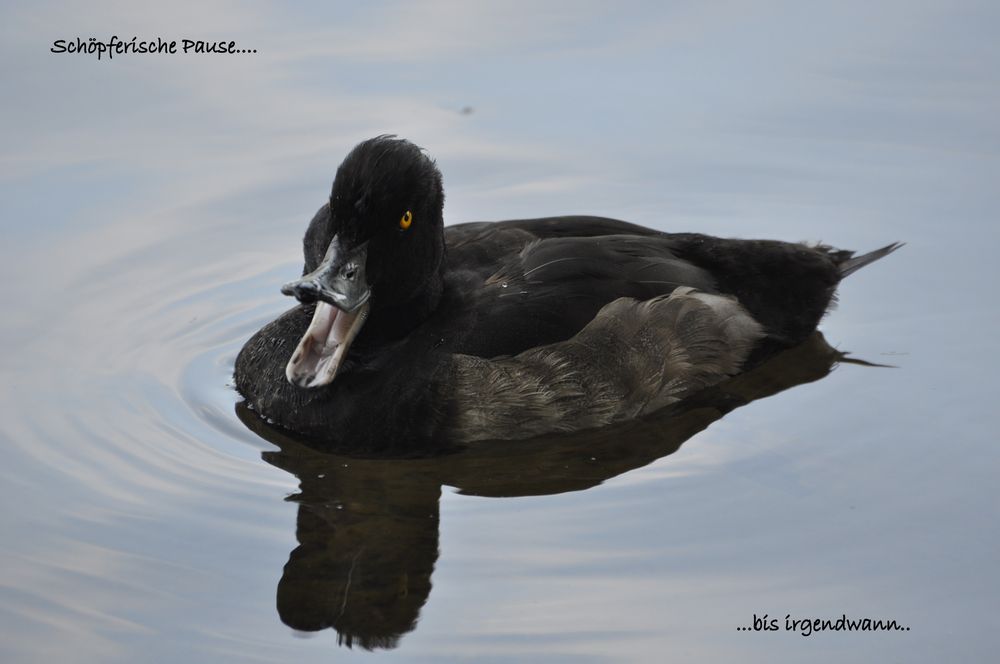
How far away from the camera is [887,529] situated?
23.6 feet

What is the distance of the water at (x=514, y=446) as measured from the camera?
6.67 meters

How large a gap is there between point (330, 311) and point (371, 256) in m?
0.38

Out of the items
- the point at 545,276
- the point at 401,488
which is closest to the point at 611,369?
the point at 545,276

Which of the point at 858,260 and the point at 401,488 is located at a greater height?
the point at 858,260

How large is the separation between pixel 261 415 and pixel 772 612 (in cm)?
296

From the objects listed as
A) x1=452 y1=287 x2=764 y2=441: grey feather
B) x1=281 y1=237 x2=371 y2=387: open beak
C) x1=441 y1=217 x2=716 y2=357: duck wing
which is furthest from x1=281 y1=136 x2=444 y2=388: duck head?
Answer: x1=452 y1=287 x2=764 y2=441: grey feather

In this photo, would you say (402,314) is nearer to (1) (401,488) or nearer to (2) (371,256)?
(2) (371,256)

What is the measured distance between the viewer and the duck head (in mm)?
7695

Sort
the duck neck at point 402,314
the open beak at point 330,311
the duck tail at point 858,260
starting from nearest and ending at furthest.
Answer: the open beak at point 330,311 < the duck neck at point 402,314 < the duck tail at point 858,260

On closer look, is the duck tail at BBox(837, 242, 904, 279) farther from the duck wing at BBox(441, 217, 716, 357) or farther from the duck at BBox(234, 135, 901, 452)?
the duck wing at BBox(441, 217, 716, 357)

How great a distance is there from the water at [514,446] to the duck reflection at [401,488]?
0.06ft

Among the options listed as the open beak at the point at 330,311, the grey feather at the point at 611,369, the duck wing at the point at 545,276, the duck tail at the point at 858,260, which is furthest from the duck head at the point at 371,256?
the duck tail at the point at 858,260

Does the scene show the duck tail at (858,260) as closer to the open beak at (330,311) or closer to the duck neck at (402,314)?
the duck neck at (402,314)

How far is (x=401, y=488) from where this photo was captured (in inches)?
301
